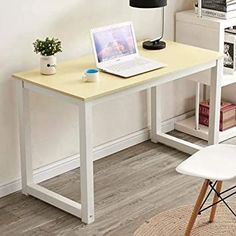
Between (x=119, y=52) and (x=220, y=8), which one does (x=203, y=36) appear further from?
(x=119, y=52)

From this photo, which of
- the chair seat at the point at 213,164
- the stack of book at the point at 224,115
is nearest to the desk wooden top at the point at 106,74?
the chair seat at the point at 213,164

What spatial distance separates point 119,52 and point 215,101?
0.64 m

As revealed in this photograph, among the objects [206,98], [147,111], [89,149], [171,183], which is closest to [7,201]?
[89,149]

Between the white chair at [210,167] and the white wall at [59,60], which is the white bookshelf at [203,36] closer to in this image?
the white wall at [59,60]

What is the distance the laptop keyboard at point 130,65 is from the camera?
341 cm

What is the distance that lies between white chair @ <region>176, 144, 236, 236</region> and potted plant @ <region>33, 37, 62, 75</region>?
844 mm

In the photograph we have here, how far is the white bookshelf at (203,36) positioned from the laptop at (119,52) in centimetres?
56

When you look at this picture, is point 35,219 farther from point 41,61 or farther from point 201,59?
point 201,59

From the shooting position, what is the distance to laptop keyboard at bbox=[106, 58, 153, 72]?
3.41 m

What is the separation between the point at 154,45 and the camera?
377 centimetres

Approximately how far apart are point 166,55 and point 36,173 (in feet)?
3.11

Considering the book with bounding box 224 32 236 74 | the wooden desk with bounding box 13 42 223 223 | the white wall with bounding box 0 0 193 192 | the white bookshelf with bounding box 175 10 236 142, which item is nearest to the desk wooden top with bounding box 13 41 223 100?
the wooden desk with bounding box 13 42 223 223

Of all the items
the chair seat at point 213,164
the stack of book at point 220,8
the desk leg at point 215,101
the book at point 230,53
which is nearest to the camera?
the chair seat at point 213,164

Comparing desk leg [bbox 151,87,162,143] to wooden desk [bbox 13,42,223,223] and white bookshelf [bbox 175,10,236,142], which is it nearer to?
white bookshelf [bbox 175,10,236,142]
